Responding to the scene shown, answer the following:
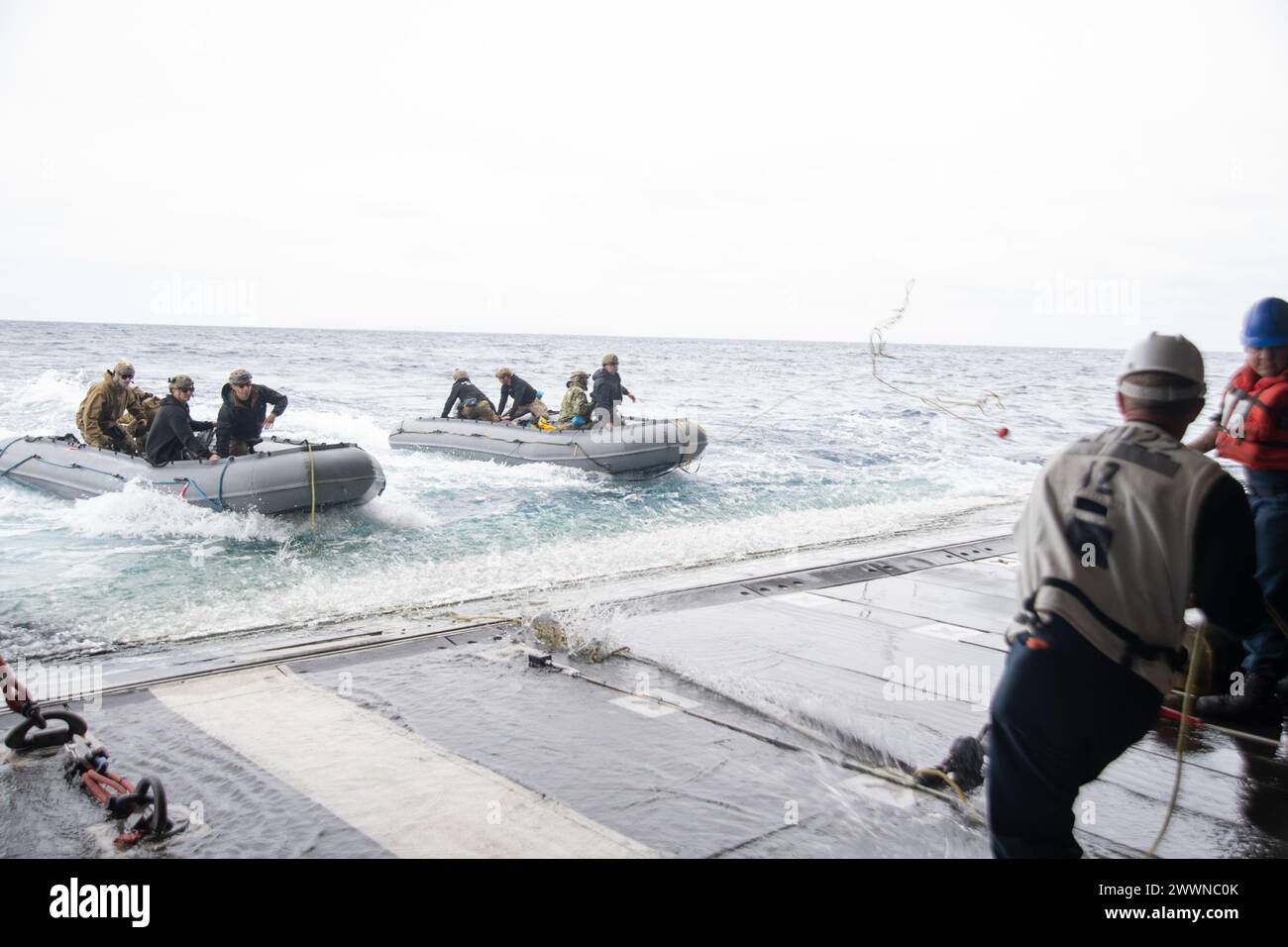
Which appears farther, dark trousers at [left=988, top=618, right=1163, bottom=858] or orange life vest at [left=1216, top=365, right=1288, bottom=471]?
orange life vest at [left=1216, top=365, right=1288, bottom=471]

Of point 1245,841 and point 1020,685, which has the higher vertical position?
point 1020,685

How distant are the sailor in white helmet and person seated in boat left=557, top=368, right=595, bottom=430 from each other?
46.9 ft

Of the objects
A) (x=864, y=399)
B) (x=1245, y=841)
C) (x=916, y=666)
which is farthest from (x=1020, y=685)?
(x=864, y=399)

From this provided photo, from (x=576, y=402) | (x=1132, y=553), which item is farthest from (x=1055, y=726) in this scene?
(x=576, y=402)

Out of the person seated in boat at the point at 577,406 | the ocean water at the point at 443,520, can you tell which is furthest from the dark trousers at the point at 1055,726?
the person seated in boat at the point at 577,406

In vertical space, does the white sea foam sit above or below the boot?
below

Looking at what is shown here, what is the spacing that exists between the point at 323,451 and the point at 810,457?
12.3 meters

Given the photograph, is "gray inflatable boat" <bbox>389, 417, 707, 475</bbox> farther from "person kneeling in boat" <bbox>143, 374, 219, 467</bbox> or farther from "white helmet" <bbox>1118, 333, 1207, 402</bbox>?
"white helmet" <bbox>1118, 333, 1207, 402</bbox>

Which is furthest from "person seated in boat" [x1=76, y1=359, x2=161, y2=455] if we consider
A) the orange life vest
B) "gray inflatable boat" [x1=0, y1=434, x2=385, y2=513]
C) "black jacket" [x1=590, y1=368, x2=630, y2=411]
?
the orange life vest

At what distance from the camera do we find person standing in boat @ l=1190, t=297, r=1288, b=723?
13.9ft

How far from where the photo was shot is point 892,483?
17875mm

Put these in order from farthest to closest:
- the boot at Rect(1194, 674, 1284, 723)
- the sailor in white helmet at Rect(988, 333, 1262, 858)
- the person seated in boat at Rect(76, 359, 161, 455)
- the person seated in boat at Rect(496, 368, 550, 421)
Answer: the person seated in boat at Rect(496, 368, 550, 421) < the person seated in boat at Rect(76, 359, 161, 455) < the boot at Rect(1194, 674, 1284, 723) < the sailor in white helmet at Rect(988, 333, 1262, 858)

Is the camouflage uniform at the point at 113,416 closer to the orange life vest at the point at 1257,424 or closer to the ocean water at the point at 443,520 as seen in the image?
the ocean water at the point at 443,520
